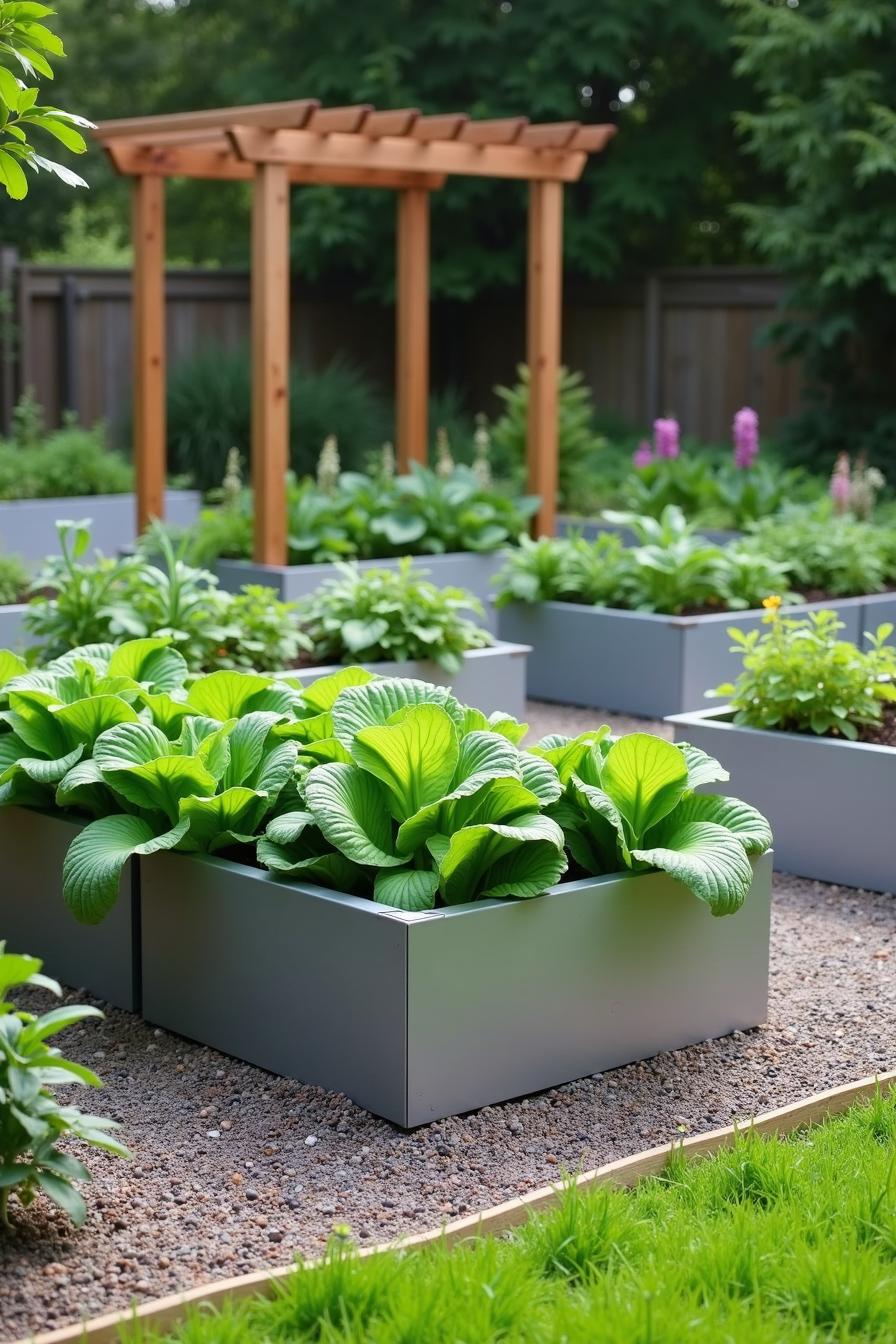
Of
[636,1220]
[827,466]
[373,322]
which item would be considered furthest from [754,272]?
[636,1220]

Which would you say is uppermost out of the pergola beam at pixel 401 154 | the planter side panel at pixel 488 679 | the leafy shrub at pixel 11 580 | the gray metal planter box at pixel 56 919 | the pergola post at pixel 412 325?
the pergola beam at pixel 401 154

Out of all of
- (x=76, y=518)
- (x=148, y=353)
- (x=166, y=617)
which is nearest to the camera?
(x=166, y=617)

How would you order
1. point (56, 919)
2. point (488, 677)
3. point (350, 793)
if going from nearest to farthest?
point (350, 793)
point (56, 919)
point (488, 677)

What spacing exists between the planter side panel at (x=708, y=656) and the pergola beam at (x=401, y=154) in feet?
9.85

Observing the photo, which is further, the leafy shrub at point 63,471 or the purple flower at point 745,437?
the leafy shrub at point 63,471

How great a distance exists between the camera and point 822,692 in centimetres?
526

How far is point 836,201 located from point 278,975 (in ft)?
35.8

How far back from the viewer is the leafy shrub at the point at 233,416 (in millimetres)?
13164

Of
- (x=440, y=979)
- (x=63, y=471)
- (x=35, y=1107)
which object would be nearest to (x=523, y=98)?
(x=63, y=471)

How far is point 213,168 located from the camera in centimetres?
962

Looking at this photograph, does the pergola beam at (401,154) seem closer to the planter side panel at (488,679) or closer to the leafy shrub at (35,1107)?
the planter side panel at (488,679)

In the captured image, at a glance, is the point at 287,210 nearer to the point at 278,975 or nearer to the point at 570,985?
the point at 278,975

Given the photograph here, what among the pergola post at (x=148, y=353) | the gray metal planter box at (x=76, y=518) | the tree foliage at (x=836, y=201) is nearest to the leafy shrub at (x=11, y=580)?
the pergola post at (x=148, y=353)

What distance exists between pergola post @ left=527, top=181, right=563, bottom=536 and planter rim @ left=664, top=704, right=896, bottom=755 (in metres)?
4.19
